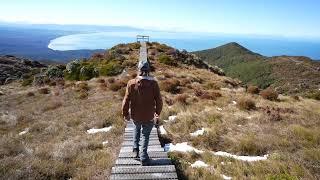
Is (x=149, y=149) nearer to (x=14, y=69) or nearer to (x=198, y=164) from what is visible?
(x=198, y=164)

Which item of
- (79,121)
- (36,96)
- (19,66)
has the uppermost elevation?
(79,121)

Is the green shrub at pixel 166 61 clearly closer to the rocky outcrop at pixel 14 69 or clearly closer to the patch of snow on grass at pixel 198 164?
the patch of snow on grass at pixel 198 164

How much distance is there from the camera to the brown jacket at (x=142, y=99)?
8.14 metres

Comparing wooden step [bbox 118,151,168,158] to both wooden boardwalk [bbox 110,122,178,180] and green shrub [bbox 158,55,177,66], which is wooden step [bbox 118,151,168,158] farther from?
green shrub [bbox 158,55,177,66]

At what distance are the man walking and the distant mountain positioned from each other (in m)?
68.6

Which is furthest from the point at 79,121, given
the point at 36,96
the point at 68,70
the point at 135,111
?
the point at 68,70

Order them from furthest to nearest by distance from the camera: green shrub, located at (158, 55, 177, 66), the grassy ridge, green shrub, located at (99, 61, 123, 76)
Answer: the grassy ridge < green shrub, located at (158, 55, 177, 66) < green shrub, located at (99, 61, 123, 76)

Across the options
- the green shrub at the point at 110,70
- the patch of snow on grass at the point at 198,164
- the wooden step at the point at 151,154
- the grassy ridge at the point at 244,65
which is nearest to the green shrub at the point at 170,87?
the green shrub at the point at 110,70

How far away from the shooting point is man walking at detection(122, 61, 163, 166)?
812 centimetres

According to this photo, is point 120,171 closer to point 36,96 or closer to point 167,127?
point 167,127

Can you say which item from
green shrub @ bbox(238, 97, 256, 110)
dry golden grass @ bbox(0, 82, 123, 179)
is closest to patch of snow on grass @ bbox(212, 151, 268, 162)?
dry golden grass @ bbox(0, 82, 123, 179)

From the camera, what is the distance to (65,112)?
19734mm

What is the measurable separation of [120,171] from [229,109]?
9302 mm

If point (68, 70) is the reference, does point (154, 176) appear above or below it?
above
